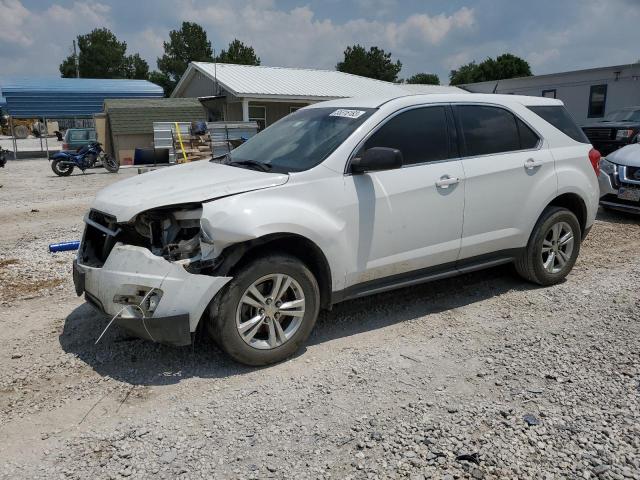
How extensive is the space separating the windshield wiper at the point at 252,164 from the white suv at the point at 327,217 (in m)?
0.02

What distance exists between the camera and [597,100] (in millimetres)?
26391

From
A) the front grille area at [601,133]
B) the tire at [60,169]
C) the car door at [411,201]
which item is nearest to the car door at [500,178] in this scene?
the car door at [411,201]

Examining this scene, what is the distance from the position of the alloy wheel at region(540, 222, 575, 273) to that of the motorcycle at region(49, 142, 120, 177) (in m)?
17.0

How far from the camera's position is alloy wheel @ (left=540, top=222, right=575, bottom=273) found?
17.5ft

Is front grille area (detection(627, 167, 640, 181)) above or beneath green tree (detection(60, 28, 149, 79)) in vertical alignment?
beneath

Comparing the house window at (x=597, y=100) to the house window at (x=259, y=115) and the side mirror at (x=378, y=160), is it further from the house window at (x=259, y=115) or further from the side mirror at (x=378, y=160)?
the side mirror at (x=378, y=160)

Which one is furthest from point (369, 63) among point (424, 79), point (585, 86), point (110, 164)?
point (110, 164)

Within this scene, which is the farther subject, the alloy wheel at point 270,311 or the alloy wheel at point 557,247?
the alloy wheel at point 557,247

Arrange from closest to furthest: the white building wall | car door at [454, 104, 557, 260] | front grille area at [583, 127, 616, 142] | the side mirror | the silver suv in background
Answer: the side mirror, car door at [454, 104, 557, 260], the silver suv in background, front grille area at [583, 127, 616, 142], the white building wall

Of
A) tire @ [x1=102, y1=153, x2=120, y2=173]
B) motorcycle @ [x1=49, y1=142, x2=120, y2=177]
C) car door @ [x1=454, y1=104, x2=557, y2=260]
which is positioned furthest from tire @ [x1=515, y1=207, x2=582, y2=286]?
tire @ [x1=102, y1=153, x2=120, y2=173]

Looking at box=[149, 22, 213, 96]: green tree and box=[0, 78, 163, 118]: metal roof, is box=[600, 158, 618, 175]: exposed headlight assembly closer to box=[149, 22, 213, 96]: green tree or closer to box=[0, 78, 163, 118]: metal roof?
box=[0, 78, 163, 118]: metal roof

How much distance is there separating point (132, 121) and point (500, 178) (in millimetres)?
20875

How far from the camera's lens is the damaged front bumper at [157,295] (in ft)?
11.3

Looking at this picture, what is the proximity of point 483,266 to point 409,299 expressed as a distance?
0.75 meters
